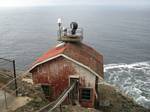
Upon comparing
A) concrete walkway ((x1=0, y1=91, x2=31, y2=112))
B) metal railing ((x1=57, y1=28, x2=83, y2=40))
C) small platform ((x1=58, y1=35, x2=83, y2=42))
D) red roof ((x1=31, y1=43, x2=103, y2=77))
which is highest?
metal railing ((x1=57, y1=28, x2=83, y2=40))

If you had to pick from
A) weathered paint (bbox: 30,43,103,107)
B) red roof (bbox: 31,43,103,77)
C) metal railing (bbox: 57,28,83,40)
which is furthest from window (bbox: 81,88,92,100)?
metal railing (bbox: 57,28,83,40)

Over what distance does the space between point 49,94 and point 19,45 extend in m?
60.7

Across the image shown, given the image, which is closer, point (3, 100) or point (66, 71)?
point (3, 100)

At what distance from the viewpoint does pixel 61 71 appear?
27.1m

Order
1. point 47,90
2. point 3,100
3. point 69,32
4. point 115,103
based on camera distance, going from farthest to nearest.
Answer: point 115,103 < point 69,32 < point 47,90 < point 3,100

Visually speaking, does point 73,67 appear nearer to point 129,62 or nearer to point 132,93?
point 132,93

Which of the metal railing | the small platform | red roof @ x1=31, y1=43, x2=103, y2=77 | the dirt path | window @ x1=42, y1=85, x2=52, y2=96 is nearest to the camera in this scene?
the dirt path

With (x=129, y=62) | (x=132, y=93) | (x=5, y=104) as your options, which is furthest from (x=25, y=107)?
(x=129, y=62)

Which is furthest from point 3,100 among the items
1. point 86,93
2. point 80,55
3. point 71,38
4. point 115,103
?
point 115,103

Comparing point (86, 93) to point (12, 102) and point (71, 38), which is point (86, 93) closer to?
point (71, 38)

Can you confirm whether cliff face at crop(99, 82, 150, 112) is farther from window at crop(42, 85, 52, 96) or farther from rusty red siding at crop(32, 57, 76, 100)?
window at crop(42, 85, 52, 96)

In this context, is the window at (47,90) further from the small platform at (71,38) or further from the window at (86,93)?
the small platform at (71,38)

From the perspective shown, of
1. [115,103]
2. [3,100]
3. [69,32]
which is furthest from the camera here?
[115,103]

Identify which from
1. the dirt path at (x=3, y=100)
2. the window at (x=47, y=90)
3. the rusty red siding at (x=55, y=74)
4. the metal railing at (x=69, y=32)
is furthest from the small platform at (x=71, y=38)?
the dirt path at (x=3, y=100)
